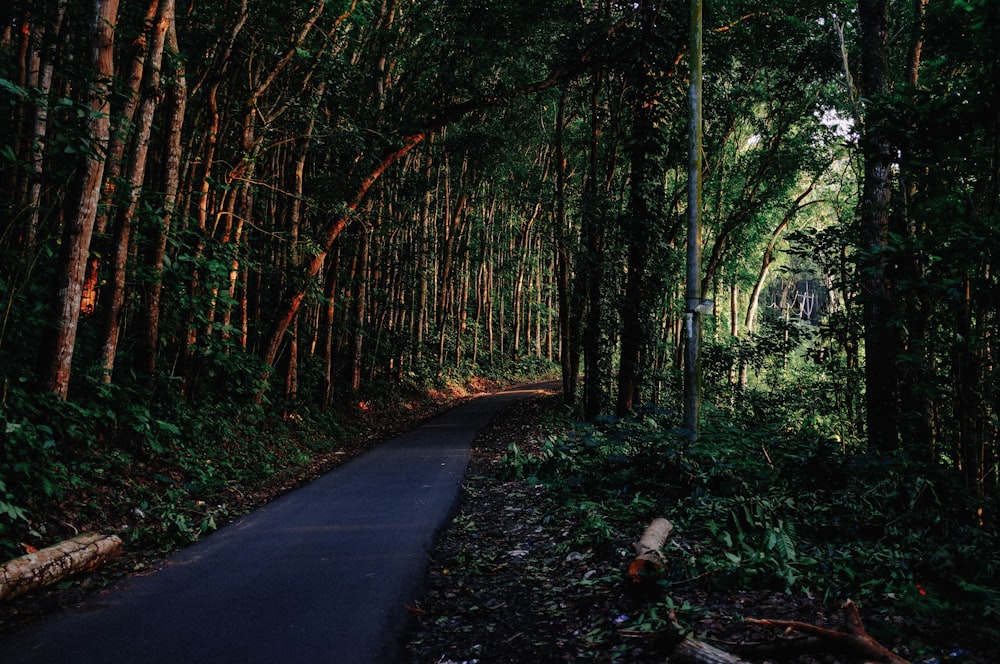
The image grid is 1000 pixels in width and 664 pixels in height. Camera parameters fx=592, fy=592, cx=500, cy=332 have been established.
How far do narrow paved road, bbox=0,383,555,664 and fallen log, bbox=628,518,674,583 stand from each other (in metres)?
1.91

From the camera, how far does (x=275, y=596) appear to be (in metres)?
5.18

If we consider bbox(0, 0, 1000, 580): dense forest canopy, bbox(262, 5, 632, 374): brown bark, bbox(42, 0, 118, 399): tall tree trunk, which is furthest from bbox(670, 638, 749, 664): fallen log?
bbox(262, 5, 632, 374): brown bark

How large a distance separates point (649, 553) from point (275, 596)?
3254 millimetres

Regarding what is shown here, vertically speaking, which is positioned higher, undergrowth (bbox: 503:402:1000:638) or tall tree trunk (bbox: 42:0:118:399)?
tall tree trunk (bbox: 42:0:118:399)

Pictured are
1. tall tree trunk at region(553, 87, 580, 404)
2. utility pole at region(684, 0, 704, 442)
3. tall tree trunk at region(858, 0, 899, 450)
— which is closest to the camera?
utility pole at region(684, 0, 704, 442)

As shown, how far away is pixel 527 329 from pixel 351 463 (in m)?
26.8

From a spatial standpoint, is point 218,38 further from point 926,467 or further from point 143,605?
point 926,467

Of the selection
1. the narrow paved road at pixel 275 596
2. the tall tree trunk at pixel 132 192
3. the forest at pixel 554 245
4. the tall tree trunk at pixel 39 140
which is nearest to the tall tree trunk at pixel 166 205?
the forest at pixel 554 245

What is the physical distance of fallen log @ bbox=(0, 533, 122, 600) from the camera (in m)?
4.96

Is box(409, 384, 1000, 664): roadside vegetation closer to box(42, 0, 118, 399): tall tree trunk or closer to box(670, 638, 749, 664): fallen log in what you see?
box(670, 638, 749, 664): fallen log

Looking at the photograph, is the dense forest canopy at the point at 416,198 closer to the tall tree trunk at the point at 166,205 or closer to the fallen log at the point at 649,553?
the tall tree trunk at the point at 166,205

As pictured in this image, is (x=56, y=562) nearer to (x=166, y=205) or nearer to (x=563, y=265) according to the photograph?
(x=166, y=205)

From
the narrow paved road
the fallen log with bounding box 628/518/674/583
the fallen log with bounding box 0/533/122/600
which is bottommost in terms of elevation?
the narrow paved road

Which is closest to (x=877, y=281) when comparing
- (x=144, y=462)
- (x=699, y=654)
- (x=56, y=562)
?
(x=699, y=654)
